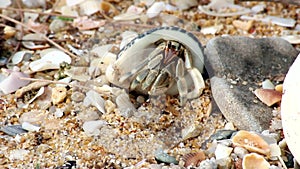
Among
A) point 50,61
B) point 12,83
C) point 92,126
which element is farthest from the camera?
point 50,61

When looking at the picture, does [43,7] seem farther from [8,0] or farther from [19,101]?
[19,101]

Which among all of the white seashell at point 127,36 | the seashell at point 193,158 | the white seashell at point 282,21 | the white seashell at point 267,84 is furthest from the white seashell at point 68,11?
the seashell at point 193,158

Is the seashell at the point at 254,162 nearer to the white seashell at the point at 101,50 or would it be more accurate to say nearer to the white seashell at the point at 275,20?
the white seashell at the point at 101,50

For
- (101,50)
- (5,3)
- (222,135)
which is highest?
(5,3)

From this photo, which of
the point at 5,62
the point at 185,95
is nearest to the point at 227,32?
the point at 185,95

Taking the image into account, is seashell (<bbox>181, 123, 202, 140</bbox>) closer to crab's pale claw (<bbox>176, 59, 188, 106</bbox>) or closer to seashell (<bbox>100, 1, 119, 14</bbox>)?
crab's pale claw (<bbox>176, 59, 188, 106</bbox>)

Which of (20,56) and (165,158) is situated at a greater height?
(20,56)

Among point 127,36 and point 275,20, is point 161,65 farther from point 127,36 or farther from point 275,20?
point 275,20

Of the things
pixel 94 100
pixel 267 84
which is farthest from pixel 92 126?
pixel 267 84
